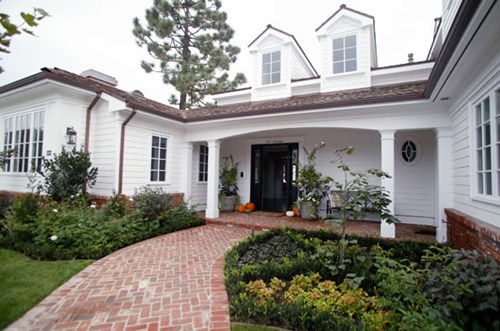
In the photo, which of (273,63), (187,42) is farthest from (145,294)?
(187,42)

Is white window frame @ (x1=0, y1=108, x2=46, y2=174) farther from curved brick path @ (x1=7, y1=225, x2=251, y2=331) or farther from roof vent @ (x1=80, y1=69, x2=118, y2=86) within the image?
curved brick path @ (x1=7, y1=225, x2=251, y2=331)

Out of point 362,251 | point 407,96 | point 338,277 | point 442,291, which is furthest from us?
point 407,96

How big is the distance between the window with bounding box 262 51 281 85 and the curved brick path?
6.94m

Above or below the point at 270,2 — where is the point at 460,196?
below

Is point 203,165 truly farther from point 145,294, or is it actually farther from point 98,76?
point 145,294

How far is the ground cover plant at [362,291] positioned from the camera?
2127 millimetres

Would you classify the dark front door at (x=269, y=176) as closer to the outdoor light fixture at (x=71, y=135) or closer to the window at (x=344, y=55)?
the window at (x=344, y=55)

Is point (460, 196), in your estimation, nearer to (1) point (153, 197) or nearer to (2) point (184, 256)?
(2) point (184, 256)

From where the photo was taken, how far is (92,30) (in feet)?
32.3

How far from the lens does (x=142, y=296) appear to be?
10.6 feet

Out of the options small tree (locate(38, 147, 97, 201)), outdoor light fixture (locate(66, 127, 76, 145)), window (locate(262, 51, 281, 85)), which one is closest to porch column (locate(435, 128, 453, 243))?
window (locate(262, 51, 281, 85))

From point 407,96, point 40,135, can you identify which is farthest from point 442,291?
point 40,135

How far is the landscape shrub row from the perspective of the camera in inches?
189

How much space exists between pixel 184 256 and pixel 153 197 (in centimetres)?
246
